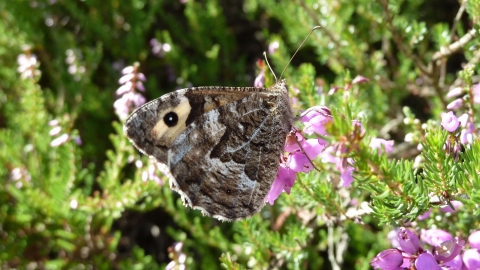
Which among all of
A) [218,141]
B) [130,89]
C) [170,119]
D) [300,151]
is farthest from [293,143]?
[130,89]

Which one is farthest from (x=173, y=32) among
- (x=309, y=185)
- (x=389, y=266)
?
(x=389, y=266)

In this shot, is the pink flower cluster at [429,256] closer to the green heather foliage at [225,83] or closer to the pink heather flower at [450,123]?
the green heather foliage at [225,83]

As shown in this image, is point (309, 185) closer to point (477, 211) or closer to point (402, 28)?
point (477, 211)

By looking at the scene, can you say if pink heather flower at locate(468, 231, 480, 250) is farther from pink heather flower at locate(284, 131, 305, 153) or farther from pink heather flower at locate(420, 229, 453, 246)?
pink heather flower at locate(284, 131, 305, 153)

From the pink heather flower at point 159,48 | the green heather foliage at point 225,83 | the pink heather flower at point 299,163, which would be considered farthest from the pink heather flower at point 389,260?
the pink heather flower at point 159,48

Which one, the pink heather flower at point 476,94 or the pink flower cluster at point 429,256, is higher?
the pink heather flower at point 476,94
